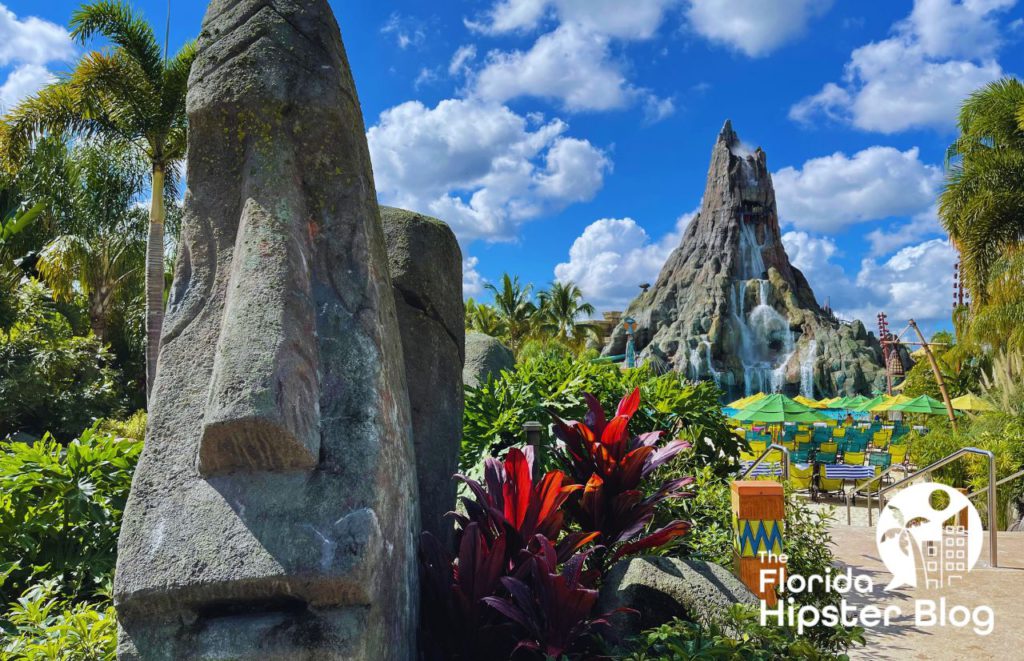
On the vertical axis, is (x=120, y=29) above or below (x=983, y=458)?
above

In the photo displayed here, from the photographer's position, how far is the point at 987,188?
48.3ft

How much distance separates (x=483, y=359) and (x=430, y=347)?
14.9 feet

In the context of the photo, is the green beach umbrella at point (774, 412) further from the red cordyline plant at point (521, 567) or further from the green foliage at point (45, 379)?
the red cordyline plant at point (521, 567)

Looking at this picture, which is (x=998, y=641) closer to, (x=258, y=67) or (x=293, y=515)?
(x=293, y=515)

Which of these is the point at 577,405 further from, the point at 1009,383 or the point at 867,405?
the point at 867,405

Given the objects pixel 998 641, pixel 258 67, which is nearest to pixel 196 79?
pixel 258 67

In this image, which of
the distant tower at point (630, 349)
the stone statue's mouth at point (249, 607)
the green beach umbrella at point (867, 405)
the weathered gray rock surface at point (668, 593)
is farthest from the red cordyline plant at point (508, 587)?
the green beach umbrella at point (867, 405)

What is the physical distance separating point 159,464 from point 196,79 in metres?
1.71

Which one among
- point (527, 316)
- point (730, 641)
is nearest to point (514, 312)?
point (527, 316)

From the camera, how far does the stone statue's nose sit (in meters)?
2.62

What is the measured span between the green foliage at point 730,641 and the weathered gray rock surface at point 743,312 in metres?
38.4

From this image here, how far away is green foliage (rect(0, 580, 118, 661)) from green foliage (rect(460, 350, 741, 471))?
2.87 m

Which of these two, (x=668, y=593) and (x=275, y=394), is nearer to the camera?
(x=275, y=394)

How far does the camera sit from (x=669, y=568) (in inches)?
144
